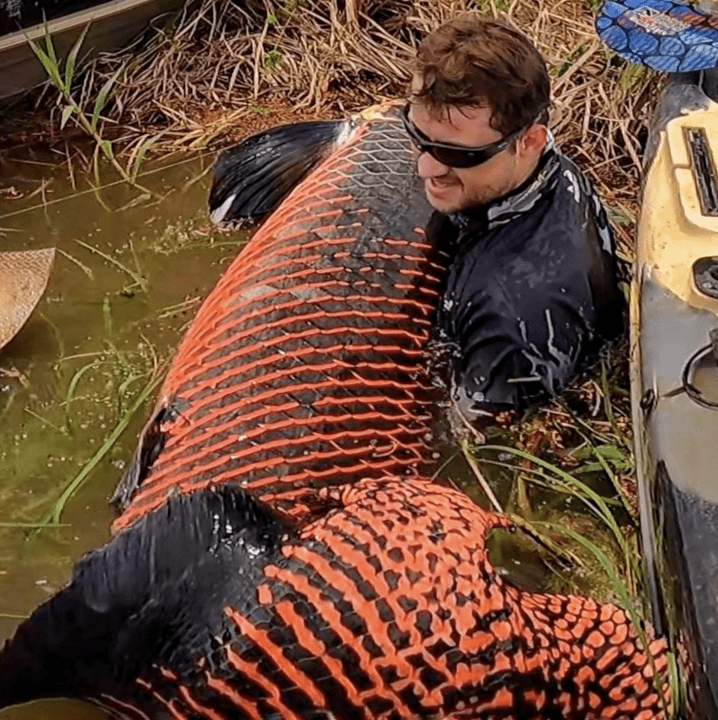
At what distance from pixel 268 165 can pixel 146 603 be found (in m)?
2.43

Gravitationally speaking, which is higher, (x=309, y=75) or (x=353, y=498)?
(x=353, y=498)

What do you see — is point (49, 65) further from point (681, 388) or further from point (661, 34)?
point (681, 388)

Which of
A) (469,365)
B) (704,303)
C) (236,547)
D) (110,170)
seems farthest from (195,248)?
(236,547)

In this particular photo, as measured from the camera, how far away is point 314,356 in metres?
3.00

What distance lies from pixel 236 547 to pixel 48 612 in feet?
1.14

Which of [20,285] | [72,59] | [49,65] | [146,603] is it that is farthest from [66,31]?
[146,603]

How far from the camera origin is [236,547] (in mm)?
2193

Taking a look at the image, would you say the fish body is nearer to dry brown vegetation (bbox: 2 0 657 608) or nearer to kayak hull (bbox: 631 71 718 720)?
kayak hull (bbox: 631 71 718 720)

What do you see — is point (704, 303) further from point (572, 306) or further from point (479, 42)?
point (479, 42)

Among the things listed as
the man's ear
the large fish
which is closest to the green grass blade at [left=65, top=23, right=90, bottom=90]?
the man's ear

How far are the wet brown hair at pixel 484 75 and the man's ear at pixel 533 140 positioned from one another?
4cm

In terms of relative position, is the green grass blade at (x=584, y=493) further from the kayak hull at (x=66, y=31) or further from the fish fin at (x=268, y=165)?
the kayak hull at (x=66, y=31)

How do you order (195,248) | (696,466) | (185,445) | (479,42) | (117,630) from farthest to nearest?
(195,248) < (479,42) < (185,445) < (696,466) < (117,630)

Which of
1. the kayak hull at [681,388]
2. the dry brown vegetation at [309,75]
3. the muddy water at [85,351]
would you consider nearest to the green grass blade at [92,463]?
the muddy water at [85,351]
